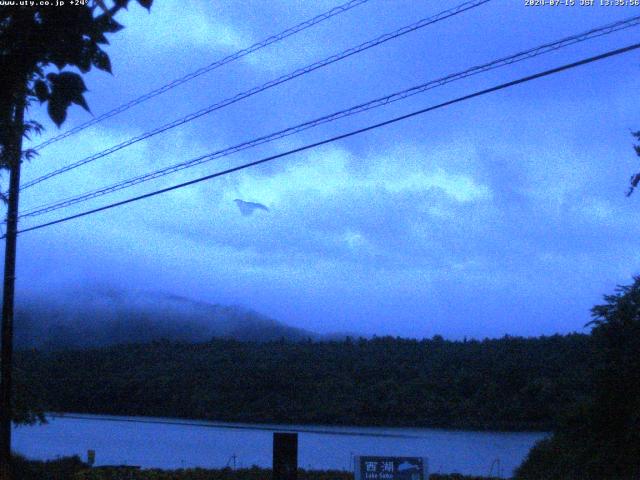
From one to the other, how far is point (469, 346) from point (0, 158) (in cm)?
2432

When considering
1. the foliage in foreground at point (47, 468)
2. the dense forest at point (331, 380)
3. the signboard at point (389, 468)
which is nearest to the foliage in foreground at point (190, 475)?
the foliage in foreground at point (47, 468)

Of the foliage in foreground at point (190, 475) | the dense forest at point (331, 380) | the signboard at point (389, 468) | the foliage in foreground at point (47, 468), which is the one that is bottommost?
the foliage in foreground at point (47, 468)

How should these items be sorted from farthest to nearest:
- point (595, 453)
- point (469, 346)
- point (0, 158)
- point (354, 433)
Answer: point (469, 346) < point (354, 433) < point (595, 453) < point (0, 158)

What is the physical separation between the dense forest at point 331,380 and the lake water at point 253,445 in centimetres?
154

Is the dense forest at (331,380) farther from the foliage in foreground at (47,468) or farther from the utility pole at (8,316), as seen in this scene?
the utility pole at (8,316)

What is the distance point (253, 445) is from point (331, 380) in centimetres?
824

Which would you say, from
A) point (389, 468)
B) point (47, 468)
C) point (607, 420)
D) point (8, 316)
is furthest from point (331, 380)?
point (389, 468)

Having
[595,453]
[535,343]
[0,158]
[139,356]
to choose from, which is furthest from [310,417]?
[0,158]

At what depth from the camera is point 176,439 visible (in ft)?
80.2

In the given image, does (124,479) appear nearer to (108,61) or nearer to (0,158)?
(0,158)

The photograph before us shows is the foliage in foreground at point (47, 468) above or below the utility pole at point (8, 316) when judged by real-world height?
below

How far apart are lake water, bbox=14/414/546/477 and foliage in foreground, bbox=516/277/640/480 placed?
171 centimetres

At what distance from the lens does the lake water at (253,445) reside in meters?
20.3

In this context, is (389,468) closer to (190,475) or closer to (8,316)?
(190,475)
